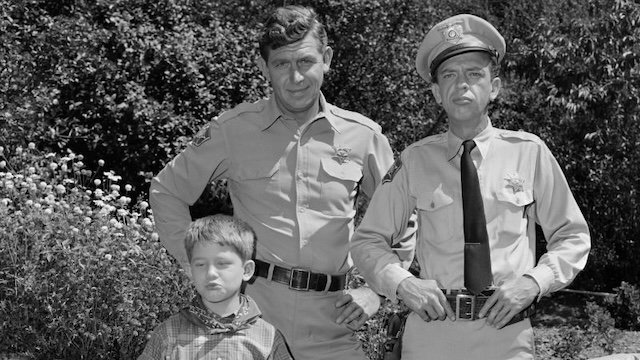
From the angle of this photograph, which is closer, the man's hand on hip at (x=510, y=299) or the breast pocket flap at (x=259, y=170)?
the man's hand on hip at (x=510, y=299)

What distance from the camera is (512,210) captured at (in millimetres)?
3500

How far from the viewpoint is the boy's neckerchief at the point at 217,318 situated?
3418mm

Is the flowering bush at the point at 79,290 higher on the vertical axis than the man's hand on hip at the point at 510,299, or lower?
lower

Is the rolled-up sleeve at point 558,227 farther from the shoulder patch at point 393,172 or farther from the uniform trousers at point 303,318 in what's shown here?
the uniform trousers at point 303,318

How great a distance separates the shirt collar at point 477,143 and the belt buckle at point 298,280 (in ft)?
2.39

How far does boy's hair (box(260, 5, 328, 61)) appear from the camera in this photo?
155 inches

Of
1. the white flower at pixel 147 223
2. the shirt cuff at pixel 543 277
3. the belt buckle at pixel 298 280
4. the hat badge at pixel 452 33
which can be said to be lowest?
the white flower at pixel 147 223

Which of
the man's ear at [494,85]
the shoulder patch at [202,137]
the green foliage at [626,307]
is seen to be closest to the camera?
the man's ear at [494,85]

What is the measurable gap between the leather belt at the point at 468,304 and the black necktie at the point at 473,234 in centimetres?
3

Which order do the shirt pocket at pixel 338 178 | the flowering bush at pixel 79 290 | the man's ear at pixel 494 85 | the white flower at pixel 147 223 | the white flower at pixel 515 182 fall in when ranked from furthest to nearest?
the white flower at pixel 147 223, the flowering bush at pixel 79 290, the shirt pocket at pixel 338 178, the man's ear at pixel 494 85, the white flower at pixel 515 182

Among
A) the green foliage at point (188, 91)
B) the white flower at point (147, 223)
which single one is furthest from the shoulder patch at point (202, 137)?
the green foliage at point (188, 91)

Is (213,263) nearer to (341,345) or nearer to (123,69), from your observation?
Result: (341,345)

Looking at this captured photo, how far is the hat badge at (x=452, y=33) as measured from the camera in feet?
11.8

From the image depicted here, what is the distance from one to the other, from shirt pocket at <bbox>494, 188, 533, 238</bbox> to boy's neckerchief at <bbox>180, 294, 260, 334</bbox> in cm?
92
